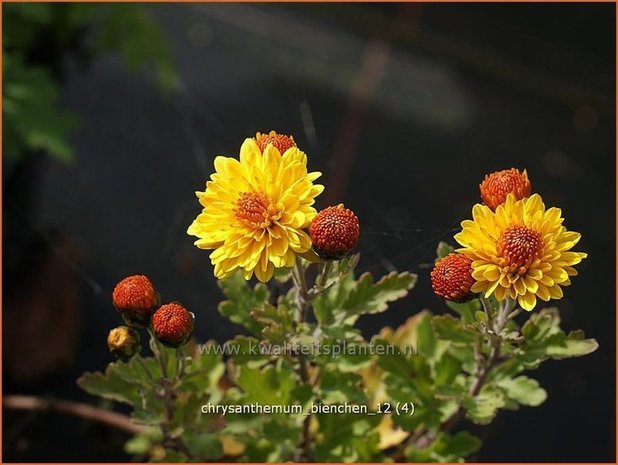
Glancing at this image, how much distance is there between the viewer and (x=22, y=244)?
1549mm

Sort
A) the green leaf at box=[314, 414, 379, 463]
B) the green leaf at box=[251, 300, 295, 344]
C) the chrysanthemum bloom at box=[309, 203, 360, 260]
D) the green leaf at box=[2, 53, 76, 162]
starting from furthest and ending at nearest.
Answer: the green leaf at box=[2, 53, 76, 162] → the green leaf at box=[314, 414, 379, 463] → the green leaf at box=[251, 300, 295, 344] → the chrysanthemum bloom at box=[309, 203, 360, 260]

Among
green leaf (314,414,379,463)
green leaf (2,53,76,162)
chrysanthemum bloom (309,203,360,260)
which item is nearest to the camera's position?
chrysanthemum bloom (309,203,360,260)

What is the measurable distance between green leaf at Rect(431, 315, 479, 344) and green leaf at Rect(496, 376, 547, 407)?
0.20 feet

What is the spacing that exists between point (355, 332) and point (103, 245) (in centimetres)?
84

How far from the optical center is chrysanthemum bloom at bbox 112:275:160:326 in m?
0.78

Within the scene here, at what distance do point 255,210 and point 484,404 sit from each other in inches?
13.7

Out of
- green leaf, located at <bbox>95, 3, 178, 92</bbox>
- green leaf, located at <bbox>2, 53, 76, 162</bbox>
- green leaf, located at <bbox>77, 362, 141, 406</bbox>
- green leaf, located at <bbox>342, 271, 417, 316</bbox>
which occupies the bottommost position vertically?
green leaf, located at <bbox>77, 362, 141, 406</bbox>

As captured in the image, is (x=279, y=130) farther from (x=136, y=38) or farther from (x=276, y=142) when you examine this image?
(x=276, y=142)

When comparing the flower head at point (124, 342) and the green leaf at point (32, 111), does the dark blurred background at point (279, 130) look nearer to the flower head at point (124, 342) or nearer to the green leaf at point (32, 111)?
the green leaf at point (32, 111)

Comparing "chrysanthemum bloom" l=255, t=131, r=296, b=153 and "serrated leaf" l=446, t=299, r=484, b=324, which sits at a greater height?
"chrysanthemum bloom" l=255, t=131, r=296, b=153

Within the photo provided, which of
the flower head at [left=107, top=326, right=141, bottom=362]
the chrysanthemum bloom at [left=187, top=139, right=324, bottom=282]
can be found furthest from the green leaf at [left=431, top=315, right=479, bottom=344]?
the flower head at [left=107, top=326, right=141, bottom=362]

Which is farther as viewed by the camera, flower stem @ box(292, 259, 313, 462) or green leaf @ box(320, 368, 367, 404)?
green leaf @ box(320, 368, 367, 404)

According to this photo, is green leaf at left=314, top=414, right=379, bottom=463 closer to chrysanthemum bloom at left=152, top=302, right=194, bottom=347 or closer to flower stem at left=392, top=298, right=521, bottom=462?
flower stem at left=392, top=298, right=521, bottom=462

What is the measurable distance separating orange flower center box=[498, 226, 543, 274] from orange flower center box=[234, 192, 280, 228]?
0.21 meters
